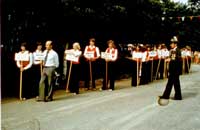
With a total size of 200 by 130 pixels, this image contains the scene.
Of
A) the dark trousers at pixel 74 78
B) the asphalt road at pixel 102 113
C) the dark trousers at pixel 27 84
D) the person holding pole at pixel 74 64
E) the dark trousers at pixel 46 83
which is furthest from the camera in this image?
the person holding pole at pixel 74 64

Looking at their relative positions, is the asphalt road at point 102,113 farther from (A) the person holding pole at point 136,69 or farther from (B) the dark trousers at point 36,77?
(A) the person holding pole at point 136,69

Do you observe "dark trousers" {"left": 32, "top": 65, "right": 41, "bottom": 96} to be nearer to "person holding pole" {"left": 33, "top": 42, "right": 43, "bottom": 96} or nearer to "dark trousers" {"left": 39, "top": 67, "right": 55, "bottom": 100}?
"person holding pole" {"left": 33, "top": 42, "right": 43, "bottom": 96}

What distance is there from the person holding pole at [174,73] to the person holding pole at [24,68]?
14.1 feet

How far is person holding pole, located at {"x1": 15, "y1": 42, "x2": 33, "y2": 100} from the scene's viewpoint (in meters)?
16.3

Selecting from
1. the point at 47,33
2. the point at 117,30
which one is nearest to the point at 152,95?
the point at 47,33

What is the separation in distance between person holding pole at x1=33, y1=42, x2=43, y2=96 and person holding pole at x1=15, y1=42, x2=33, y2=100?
11.1 inches

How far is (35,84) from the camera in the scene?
16984 mm

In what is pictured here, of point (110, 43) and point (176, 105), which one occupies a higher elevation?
point (110, 43)

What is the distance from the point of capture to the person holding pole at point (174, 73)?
52.0 feet

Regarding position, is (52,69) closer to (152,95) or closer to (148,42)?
(152,95)

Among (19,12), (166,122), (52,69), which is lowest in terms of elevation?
(166,122)

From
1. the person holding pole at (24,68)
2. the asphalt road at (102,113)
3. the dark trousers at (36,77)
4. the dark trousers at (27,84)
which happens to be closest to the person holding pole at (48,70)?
the asphalt road at (102,113)

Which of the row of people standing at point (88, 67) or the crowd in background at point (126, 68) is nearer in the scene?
the row of people standing at point (88, 67)

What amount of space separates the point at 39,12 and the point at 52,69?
5.23 m
